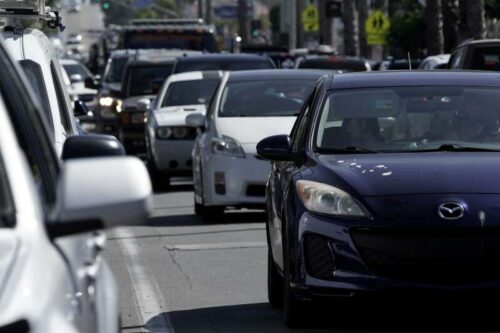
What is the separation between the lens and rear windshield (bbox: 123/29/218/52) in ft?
126

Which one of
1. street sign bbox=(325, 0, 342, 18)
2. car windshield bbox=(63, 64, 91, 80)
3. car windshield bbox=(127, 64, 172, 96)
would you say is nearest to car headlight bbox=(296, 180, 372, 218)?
car windshield bbox=(127, 64, 172, 96)

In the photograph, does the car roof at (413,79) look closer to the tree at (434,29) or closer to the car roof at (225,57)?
the car roof at (225,57)

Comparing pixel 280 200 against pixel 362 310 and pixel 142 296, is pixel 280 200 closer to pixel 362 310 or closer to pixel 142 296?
pixel 362 310

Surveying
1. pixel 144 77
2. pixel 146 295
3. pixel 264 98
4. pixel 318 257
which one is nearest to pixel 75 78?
pixel 144 77

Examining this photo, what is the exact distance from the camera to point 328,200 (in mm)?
9086

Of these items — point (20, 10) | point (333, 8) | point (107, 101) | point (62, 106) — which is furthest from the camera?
point (333, 8)

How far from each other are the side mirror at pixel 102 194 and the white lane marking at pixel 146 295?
544 centimetres

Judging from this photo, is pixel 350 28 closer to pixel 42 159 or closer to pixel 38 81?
pixel 38 81

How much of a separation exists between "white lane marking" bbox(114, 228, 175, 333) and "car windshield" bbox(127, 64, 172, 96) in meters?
13.2

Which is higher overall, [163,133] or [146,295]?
[146,295]

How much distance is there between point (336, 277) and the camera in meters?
8.89

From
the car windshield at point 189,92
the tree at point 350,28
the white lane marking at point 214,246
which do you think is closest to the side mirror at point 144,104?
the car windshield at point 189,92

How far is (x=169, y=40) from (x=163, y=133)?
1717 centimetres

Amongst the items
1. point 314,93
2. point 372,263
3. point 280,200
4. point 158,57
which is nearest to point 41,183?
point 372,263
